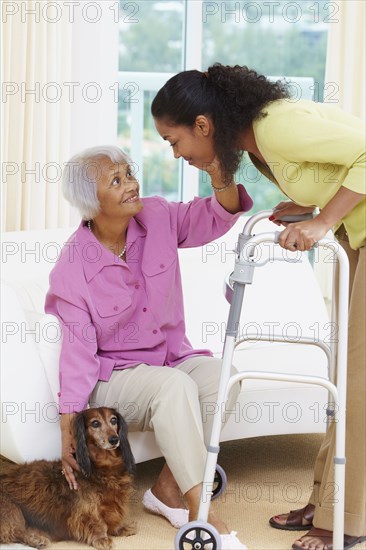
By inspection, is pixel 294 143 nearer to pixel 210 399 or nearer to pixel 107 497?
pixel 210 399

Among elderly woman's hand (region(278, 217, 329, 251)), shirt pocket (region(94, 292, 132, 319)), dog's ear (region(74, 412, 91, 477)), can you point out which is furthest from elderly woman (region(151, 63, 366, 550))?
dog's ear (region(74, 412, 91, 477))

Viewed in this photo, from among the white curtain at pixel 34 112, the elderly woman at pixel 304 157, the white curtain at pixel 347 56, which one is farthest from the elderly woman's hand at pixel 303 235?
the white curtain at pixel 347 56

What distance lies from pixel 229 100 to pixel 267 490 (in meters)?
1.23

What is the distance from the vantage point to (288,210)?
2227 mm

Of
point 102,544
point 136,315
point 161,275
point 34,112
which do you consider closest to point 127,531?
point 102,544

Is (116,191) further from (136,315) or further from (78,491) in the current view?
(78,491)

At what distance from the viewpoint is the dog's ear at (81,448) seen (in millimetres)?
2238

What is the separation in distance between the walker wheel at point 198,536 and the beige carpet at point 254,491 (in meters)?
0.22

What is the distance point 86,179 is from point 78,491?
845 millimetres

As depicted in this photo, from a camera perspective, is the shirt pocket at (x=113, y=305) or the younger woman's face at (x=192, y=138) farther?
the shirt pocket at (x=113, y=305)

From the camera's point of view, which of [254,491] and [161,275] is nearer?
[161,275]

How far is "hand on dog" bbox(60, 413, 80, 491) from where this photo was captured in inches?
88.7

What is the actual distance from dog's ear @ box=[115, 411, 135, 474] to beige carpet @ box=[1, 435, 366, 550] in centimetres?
16

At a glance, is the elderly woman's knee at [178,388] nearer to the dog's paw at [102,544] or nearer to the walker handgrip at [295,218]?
the dog's paw at [102,544]
